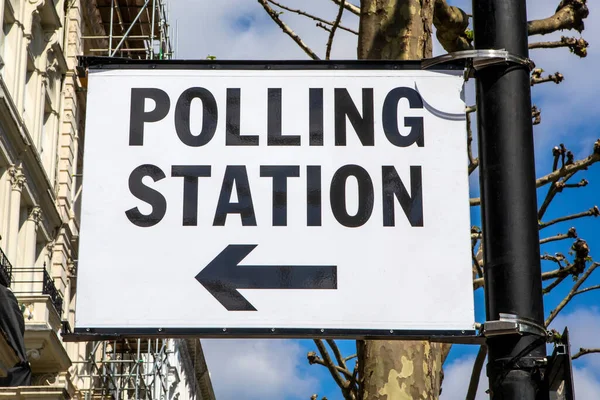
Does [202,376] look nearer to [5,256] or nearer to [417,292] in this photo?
[5,256]

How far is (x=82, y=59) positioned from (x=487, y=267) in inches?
61.9

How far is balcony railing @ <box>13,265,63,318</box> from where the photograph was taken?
23.9 metres

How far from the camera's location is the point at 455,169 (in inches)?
146

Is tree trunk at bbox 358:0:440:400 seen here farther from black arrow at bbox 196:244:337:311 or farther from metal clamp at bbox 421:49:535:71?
metal clamp at bbox 421:49:535:71

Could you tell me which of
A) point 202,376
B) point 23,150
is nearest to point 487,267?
point 23,150

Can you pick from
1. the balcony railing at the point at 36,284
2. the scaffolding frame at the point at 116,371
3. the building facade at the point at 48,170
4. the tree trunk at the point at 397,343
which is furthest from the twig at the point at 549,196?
the scaffolding frame at the point at 116,371

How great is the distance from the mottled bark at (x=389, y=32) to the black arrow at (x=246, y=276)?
2.50 metres

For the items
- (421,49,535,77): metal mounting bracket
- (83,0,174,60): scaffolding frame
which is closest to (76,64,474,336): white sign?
(421,49,535,77): metal mounting bracket

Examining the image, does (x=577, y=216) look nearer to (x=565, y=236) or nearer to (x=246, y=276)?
(x=565, y=236)

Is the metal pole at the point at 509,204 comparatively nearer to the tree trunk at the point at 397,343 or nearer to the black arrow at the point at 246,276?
the black arrow at the point at 246,276

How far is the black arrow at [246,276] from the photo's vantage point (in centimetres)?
360

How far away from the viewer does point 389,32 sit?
6.04 m

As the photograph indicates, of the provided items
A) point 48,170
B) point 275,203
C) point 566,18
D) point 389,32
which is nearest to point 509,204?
point 275,203

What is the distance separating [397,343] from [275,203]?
215 centimetres
